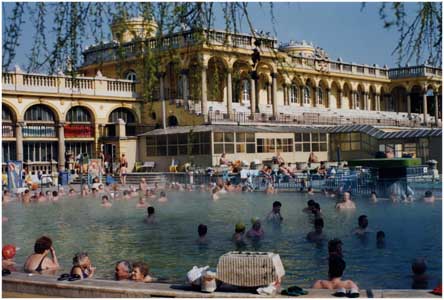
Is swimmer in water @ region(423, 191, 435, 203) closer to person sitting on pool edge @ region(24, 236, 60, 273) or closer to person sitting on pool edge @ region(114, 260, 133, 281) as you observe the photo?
person sitting on pool edge @ region(114, 260, 133, 281)

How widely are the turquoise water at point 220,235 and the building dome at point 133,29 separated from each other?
14.6ft

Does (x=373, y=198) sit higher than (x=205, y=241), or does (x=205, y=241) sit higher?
(x=373, y=198)

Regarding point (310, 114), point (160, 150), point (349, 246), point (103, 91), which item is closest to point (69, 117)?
point (103, 91)

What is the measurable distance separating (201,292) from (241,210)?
11.6m

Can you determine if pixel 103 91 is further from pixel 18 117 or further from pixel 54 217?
pixel 54 217

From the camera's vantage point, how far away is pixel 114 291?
7.43 m

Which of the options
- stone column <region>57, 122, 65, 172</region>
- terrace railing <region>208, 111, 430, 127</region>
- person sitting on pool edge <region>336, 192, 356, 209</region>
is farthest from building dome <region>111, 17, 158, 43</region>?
terrace railing <region>208, 111, 430, 127</region>

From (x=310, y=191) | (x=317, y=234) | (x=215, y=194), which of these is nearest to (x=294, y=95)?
(x=310, y=191)

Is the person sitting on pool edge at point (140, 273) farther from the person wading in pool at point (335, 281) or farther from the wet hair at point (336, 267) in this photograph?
the wet hair at point (336, 267)

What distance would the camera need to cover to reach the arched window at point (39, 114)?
33.2 metres

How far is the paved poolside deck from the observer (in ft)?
23.3

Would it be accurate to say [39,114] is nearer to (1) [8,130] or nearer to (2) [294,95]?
(1) [8,130]

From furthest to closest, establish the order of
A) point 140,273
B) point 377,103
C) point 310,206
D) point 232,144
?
point 377,103, point 232,144, point 310,206, point 140,273

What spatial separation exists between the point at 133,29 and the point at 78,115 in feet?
99.8
